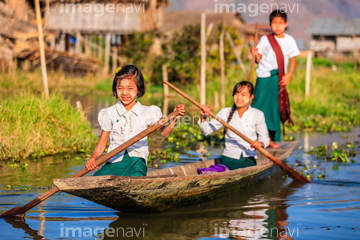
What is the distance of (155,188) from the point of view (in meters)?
3.97

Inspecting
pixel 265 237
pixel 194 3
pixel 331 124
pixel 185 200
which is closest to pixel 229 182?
pixel 185 200

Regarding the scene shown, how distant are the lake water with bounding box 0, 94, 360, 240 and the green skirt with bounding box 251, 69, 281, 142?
939 millimetres

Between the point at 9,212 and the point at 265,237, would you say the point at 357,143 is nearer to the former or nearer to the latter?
the point at 265,237

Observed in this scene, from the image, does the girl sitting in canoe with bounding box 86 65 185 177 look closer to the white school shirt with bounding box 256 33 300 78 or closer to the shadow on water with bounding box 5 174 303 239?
the shadow on water with bounding box 5 174 303 239

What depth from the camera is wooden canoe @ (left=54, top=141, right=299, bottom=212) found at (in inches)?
143

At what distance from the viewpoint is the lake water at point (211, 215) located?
3.92 m

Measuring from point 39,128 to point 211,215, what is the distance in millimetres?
3215

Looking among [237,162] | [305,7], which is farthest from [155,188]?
[305,7]

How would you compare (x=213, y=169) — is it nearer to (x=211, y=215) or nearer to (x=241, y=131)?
(x=241, y=131)

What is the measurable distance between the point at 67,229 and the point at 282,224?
174 centimetres

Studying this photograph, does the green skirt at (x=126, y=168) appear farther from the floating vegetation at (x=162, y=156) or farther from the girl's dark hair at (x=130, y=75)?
the floating vegetation at (x=162, y=156)

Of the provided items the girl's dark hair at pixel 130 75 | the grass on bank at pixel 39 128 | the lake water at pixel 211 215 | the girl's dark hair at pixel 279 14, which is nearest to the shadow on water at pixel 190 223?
the lake water at pixel 211 215

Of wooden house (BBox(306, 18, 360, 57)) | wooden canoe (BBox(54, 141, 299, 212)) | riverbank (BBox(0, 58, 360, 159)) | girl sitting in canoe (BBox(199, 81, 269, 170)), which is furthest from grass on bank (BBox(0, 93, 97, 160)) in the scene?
wooden house (BBox(306, 18, 360, 57))

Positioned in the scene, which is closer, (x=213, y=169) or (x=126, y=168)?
(x=126, y=168)
